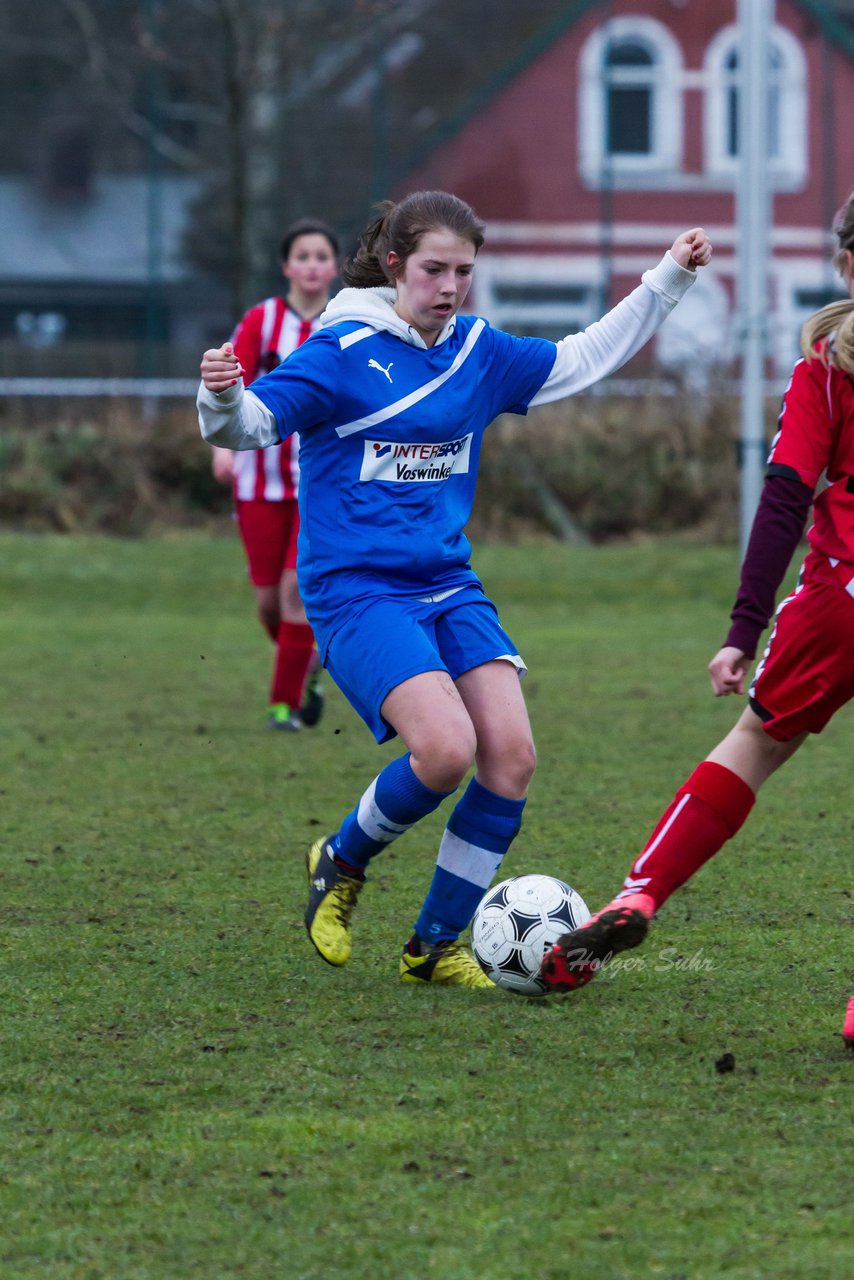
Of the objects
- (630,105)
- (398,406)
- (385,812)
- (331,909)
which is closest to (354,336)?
(398,406)

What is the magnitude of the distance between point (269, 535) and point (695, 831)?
4732 millimetres

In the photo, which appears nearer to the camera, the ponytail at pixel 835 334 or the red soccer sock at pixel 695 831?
the ponytail at pixel 835 334

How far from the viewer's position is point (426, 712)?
4188 mm

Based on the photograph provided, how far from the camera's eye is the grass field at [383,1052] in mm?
2867

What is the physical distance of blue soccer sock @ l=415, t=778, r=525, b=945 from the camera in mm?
4383

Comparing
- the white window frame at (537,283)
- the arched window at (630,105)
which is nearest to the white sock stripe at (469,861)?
the white window frame at (537,283)

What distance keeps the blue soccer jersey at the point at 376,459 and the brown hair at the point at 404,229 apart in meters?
0.16

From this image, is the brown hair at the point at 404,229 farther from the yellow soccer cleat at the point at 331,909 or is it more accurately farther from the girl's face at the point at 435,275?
the yellow soccer cleat at the point at 331,909

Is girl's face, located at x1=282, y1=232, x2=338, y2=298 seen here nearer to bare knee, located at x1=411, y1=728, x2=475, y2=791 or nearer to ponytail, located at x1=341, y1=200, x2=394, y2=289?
ponytail, located at x1=341, y1=200, x2=394, y2=289

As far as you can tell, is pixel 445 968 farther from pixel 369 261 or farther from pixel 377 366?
pixel 369 261

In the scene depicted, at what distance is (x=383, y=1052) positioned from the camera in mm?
3834

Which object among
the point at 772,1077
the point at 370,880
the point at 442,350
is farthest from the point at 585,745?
the point at 772,1077

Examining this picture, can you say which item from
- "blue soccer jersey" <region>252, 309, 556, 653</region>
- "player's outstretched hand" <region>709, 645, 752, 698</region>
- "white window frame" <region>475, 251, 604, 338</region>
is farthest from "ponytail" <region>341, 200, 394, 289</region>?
"white window frame" <region>475, 251, 604, 338</region>

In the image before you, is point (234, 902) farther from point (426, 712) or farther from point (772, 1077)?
point (772, 1077)
